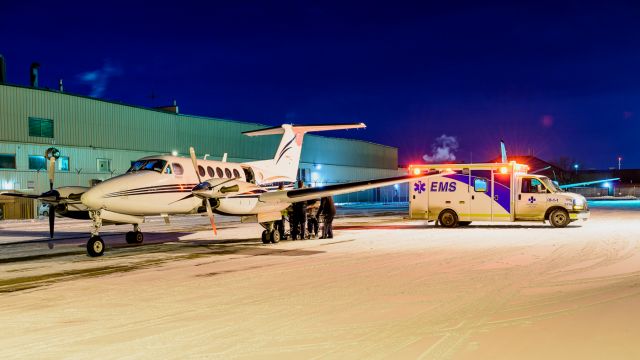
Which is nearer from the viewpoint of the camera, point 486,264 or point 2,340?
point 2,340

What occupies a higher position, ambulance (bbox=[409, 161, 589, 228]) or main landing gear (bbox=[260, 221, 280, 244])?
ambulance (bbox=[409, 161, 589, 228])

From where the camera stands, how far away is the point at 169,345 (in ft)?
20.2

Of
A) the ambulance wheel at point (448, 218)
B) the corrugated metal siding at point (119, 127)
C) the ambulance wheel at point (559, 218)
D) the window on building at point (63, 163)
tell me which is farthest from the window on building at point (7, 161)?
the ambulance wheel at point (559, 218)

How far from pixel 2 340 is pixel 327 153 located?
6181 centimetres

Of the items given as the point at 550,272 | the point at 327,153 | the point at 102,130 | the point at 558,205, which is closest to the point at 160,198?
the point at 550,272

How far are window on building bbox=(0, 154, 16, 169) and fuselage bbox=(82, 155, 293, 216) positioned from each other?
2414 cm

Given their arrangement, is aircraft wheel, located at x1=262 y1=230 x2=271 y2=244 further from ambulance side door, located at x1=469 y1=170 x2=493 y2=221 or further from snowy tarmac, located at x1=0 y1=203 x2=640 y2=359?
ambulance side door, located at x1=469 y1=170 x2=493 y2=221

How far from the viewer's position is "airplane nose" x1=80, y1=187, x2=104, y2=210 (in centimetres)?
1405

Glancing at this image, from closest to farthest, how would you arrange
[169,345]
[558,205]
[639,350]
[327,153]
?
[639,350] → [169,345] → [558,205] → [327,153]

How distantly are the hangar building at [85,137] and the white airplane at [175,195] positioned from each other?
881 inches

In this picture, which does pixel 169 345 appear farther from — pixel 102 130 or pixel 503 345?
pixel 102 130

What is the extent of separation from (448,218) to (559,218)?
4551mm

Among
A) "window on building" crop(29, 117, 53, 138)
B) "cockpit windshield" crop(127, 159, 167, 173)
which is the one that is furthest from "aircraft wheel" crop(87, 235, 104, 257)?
"window on building" crop(29, 117, 53, 138)

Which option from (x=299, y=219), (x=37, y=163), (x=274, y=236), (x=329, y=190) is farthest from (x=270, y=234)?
(x=37, y=163)
